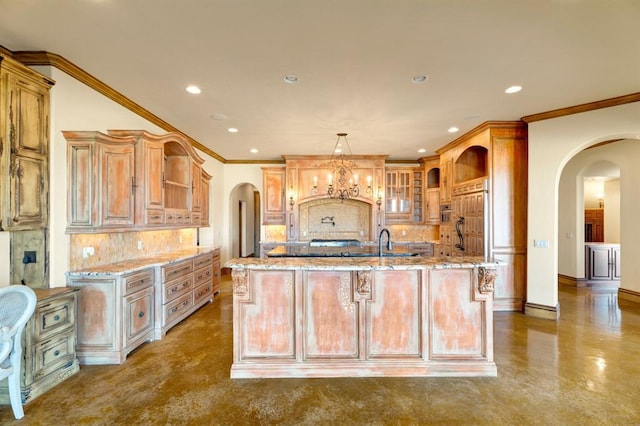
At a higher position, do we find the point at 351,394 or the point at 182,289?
the point at 182,289

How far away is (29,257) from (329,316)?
2.77 meters

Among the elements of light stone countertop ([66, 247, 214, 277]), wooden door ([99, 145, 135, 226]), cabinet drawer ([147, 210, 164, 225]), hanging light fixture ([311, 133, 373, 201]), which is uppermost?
hanging light fixture ([311, 133, 373, 201])

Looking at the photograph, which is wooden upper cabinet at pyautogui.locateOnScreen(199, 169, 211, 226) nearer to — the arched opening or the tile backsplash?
the tile backsplash

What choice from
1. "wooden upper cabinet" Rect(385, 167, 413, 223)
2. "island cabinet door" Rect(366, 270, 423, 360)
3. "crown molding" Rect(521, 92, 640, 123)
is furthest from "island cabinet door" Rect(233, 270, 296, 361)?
"wooden upper cabinet" Rect(385, 167, 413, 223)

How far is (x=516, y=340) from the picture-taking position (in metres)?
3.54

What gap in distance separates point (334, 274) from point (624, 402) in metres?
2.51

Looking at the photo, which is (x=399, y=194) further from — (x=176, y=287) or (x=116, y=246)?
(x=116, y=246)

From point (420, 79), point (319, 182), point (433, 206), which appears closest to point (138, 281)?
point (420, 79)

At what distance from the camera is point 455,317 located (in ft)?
9.30

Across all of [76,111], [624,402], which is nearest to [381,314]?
[624,402]

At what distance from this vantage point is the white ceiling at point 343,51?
6.80 ft

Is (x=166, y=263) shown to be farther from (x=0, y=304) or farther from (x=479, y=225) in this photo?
(x=479, y=225)

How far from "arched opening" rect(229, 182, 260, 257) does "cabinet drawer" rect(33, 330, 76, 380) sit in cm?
501

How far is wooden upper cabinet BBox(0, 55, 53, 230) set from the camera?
235 centimetres
